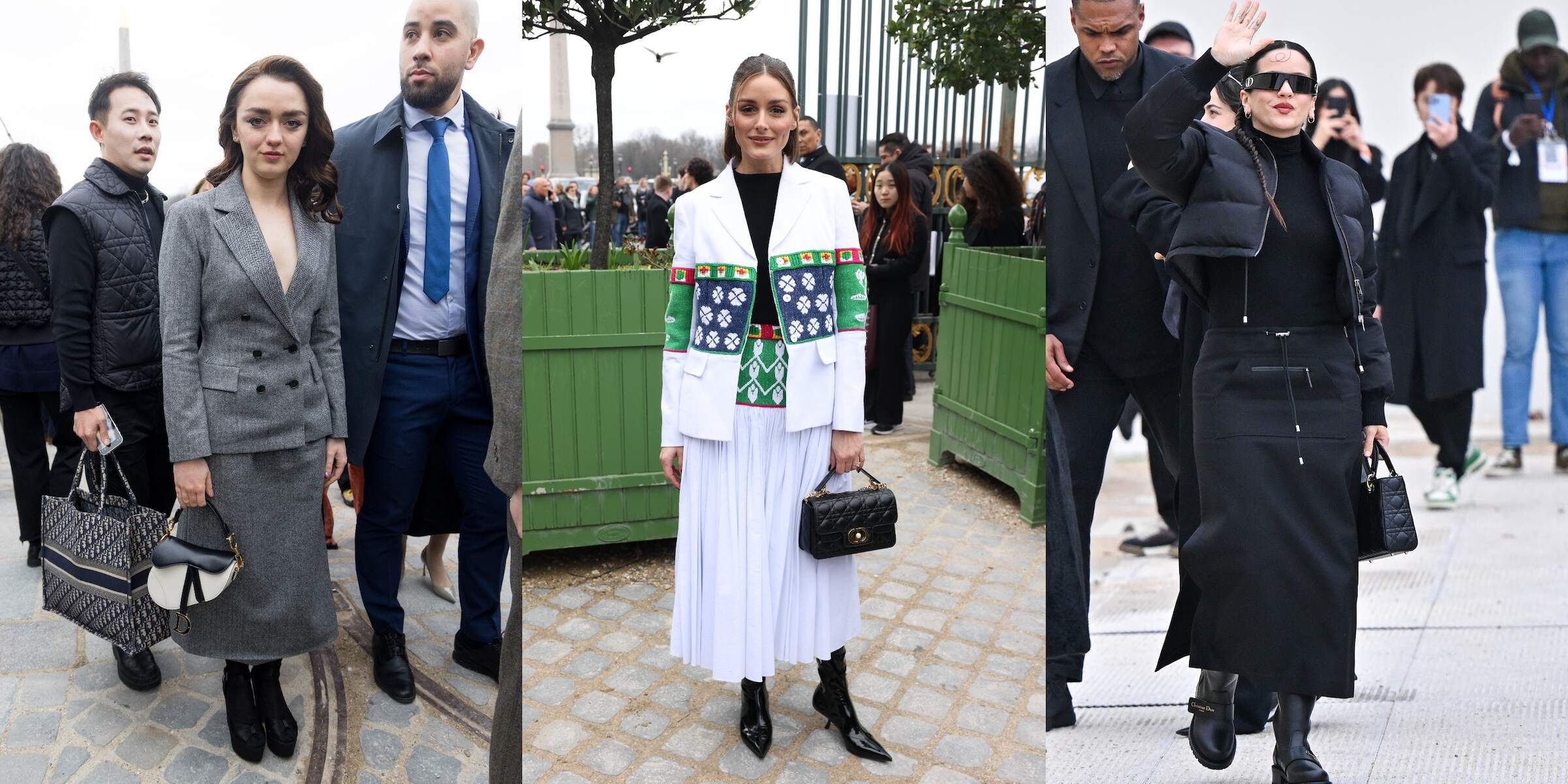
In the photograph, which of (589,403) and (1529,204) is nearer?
(589,403)

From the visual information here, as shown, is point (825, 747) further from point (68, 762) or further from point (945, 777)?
point (68, 762)

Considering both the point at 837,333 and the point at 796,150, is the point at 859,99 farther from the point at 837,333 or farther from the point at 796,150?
the point at 837,333

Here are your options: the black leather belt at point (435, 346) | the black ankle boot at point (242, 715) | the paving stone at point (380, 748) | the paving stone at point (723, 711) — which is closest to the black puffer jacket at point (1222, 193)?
the paving stone at point (723, 711)

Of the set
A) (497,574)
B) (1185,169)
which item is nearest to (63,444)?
(497,574)

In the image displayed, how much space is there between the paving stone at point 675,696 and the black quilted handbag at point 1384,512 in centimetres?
168

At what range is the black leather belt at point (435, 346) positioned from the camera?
2.81 meters

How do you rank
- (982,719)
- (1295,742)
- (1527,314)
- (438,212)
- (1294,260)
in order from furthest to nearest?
(1527,314) → (982,719) → (438,212) → (1295,742) → (1294,260)

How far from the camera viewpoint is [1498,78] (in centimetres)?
293

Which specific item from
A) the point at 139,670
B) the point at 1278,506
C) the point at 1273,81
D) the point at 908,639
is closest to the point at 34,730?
the point at 139,670

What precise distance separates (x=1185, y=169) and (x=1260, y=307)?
34 cm

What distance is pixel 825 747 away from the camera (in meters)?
2.86

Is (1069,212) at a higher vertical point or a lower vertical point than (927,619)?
higher

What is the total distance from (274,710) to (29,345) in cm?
116

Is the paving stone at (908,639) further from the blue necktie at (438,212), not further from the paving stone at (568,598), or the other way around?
the blue necktie at (438,212)
